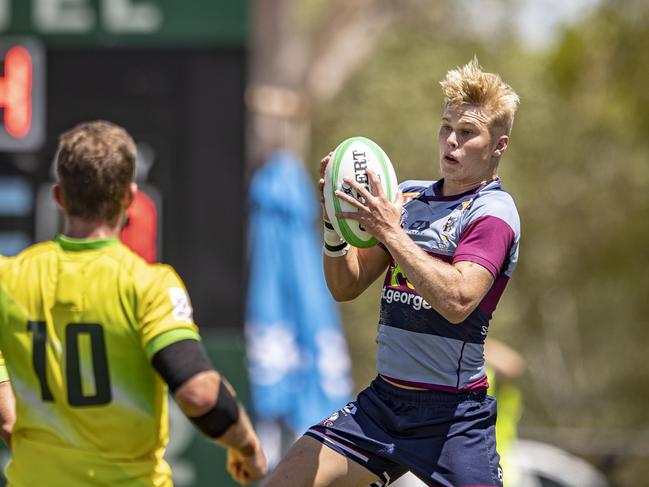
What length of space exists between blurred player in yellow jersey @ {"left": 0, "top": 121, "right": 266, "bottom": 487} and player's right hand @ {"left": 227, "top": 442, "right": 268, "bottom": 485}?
0.45ft

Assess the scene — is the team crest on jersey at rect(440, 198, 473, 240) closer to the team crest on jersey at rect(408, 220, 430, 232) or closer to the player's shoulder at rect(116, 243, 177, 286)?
the team crest on jersey at rect(408, 220, 430, 232)

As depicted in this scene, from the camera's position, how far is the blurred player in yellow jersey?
144 inches

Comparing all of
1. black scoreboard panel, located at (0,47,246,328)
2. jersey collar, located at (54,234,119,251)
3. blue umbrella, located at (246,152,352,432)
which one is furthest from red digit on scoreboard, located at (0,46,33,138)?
jersey collar, located at (54,234,119,251)

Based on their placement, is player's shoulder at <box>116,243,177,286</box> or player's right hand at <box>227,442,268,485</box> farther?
player's right hand at <box>227,442,268,485</box>


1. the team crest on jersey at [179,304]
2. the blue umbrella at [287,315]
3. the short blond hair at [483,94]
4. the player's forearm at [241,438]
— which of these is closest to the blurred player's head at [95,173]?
the team crest on jersey at [179,304]

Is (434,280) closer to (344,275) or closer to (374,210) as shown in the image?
(374,210)

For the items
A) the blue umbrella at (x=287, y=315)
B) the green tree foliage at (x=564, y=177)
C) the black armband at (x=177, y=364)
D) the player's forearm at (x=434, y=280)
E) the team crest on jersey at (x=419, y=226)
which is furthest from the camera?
the green tree foliage at (x=564, y=177)

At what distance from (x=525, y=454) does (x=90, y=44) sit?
4.85 m

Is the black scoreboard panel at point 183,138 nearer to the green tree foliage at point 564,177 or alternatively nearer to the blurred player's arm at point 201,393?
the blurred player's arm at point 201,393

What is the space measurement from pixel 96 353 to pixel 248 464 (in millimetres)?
643

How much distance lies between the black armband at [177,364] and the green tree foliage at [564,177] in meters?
12.9

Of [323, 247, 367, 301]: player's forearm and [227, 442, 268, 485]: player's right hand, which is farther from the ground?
[323, 247, 367, 301]: player's forearm

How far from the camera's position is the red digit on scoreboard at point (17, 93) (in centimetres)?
770

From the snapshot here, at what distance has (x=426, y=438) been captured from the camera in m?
3.96
